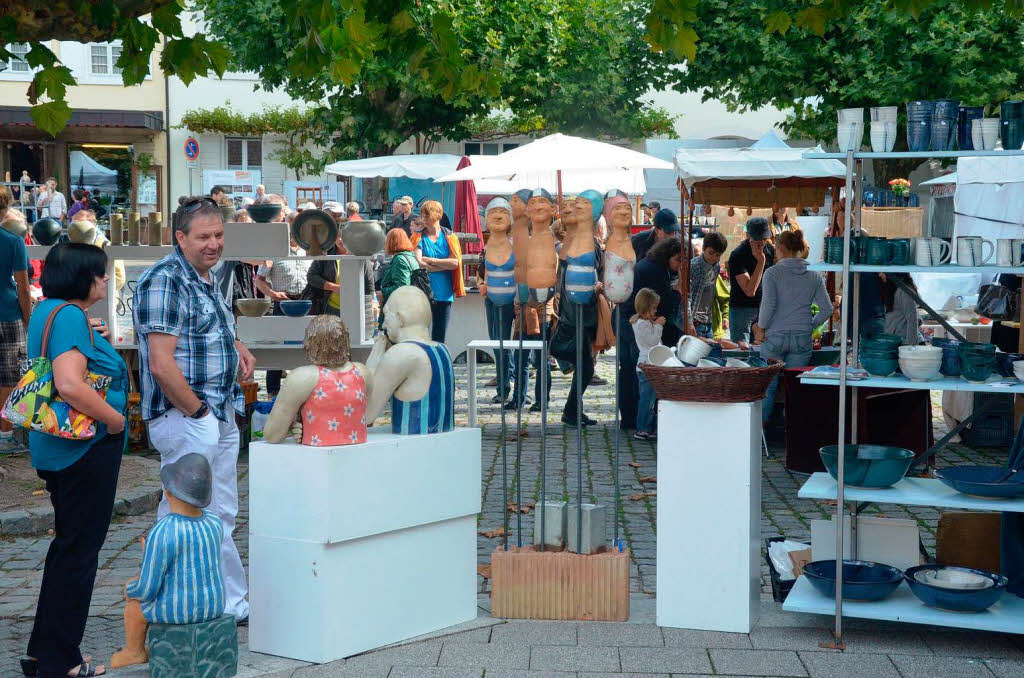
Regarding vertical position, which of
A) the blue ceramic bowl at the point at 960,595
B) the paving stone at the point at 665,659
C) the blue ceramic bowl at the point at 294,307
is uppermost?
the blue ceramic bowl at the point at 294,307

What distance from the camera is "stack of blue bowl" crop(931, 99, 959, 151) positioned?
4793mm

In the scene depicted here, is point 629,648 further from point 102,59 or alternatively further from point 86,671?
point 102,59

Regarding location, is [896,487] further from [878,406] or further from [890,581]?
[878,406]

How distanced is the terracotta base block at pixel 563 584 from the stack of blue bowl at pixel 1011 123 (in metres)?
2.33

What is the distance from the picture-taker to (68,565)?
438 centimetres

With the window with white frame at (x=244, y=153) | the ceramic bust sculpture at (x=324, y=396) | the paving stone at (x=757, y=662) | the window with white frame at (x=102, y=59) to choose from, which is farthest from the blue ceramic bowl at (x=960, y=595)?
the window with white frame at (x=102, y=59)

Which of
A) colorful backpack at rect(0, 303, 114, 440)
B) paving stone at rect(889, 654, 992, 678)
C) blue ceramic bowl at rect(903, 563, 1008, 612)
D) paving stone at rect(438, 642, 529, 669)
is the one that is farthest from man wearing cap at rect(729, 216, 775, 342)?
colorful backpack at rect(0, 303, 114, 440)

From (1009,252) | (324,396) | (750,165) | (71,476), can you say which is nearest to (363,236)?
(750,165)

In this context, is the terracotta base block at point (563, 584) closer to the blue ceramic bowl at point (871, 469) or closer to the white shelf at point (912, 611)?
the white shelf at point (912, 611)

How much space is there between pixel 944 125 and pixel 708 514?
1857 mm

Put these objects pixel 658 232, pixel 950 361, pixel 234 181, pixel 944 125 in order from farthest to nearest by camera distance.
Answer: pixel 234 181 < pixel 658 232 < pixel 950 361 < pixel 944 125

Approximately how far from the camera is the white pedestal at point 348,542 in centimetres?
460

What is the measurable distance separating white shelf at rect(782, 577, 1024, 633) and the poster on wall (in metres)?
26.8

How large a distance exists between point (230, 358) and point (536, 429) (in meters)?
5.81
